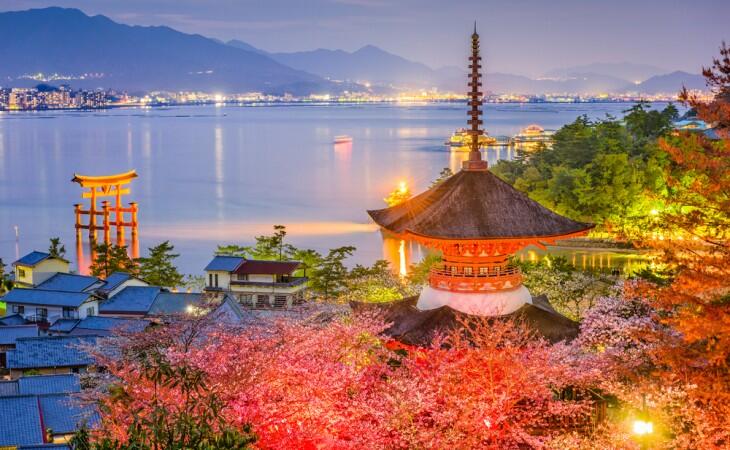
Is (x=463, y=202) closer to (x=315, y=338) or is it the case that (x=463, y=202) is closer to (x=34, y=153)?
(x=315, y=338)

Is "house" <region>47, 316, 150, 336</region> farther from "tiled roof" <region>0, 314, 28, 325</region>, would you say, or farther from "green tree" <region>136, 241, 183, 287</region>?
"green tree" <region>136, 241, 183, 287</region>

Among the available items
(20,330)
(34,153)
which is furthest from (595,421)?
(34,153)

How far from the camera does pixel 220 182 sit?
221ft

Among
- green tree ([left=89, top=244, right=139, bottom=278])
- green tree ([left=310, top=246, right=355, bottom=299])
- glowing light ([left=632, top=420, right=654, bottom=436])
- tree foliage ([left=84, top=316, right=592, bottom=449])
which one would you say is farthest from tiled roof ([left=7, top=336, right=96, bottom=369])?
glowing light ([left=632, top=420, right=654, bottom=436])

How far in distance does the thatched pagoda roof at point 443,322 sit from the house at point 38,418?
5152 mm

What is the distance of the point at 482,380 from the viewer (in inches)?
379

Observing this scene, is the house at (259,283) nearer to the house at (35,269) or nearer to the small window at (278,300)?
the small window at (278,300)

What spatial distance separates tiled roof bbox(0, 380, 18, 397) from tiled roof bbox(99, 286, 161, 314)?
6678 mm

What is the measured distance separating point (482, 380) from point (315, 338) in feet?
7.46

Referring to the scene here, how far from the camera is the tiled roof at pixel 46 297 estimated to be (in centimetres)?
2323

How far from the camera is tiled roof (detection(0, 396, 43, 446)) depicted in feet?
46.6

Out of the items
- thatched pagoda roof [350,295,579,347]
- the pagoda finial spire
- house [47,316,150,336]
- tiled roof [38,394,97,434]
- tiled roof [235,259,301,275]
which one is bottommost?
tiled roof [38,394,97,434]

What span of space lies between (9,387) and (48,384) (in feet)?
2.30

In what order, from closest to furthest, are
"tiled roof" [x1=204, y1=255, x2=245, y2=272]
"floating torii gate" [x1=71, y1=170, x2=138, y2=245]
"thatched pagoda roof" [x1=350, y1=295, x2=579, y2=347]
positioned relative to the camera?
"thatched pagoda roof" [x1=350, y1=295, x2=579, y2=347], "tiled roof" [x1=204, y1=255, x2=245, y2=272], "floating torii gate" [x1=71, y1=170, x2=138, y2=245]
